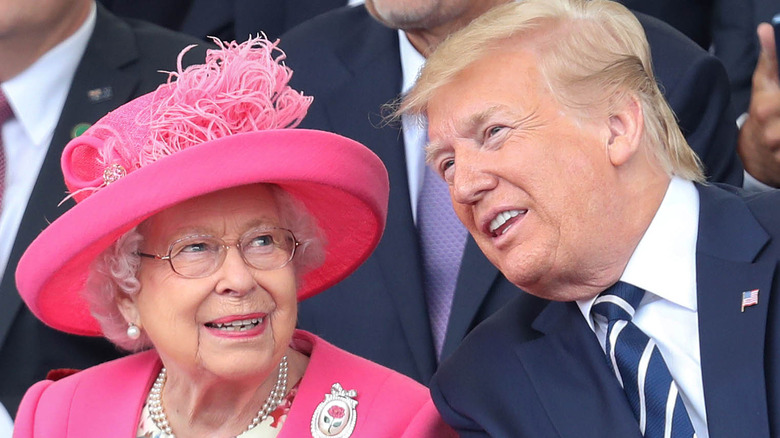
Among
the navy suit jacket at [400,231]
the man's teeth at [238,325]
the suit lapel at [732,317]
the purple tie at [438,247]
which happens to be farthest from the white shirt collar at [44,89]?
the suit lapel at [732,317]

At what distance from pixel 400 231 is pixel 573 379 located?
883 mm

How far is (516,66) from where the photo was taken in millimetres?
2621

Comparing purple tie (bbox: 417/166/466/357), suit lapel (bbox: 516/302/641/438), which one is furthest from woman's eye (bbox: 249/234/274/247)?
purple tie (bbox: 417/166/466/357)

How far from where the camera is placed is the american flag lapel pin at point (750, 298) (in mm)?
2475

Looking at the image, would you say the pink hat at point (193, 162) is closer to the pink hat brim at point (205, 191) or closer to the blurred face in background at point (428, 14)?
the pink hat brim at point (205, 191)

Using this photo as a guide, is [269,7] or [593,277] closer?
[593,277]

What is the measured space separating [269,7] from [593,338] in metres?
2.28

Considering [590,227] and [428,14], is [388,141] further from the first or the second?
[590,227]

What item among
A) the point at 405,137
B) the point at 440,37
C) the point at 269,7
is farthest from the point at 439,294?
the point at 269,7

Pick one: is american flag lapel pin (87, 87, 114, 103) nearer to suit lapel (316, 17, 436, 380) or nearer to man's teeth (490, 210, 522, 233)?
suit lapel (316, 17, 436, 380)

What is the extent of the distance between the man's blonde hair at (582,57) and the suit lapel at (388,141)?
2.26 feet

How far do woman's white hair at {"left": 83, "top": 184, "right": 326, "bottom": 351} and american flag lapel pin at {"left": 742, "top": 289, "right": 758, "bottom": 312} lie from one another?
908 millimetres

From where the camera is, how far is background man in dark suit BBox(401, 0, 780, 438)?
8.30 ft

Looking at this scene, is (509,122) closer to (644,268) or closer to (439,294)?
(644,268)
